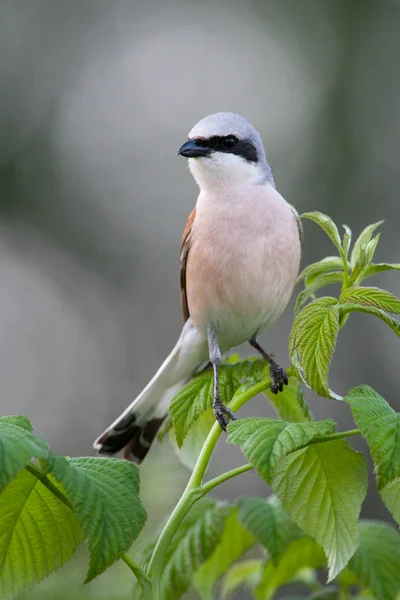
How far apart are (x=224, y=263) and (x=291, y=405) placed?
73 cm

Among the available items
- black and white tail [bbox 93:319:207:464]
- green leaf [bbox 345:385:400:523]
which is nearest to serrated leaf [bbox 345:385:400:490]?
green leaf [bbox 345:385:400:523]

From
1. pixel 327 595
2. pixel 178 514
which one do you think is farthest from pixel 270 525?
pixel 178 514

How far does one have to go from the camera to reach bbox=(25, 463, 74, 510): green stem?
4.02ft

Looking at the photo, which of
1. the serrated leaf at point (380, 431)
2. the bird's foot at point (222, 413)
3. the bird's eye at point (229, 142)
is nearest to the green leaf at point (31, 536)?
the bird's foot at point (222, 413)

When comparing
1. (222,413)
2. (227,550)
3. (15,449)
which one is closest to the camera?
(15,449)

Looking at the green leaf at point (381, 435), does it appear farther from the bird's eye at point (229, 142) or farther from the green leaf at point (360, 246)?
the bird's eye at point (229, 142)

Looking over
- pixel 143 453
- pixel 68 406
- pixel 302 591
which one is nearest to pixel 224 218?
pixel 143 453

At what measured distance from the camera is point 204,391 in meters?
1.70

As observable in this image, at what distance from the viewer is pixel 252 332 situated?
8.38ft

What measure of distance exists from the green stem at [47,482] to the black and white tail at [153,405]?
1.25 m

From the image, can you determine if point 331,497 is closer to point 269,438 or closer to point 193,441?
point 269,438

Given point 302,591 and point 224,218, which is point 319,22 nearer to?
point 302,591

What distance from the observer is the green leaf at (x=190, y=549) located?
5.07 ft

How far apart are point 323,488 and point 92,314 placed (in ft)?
27.2
